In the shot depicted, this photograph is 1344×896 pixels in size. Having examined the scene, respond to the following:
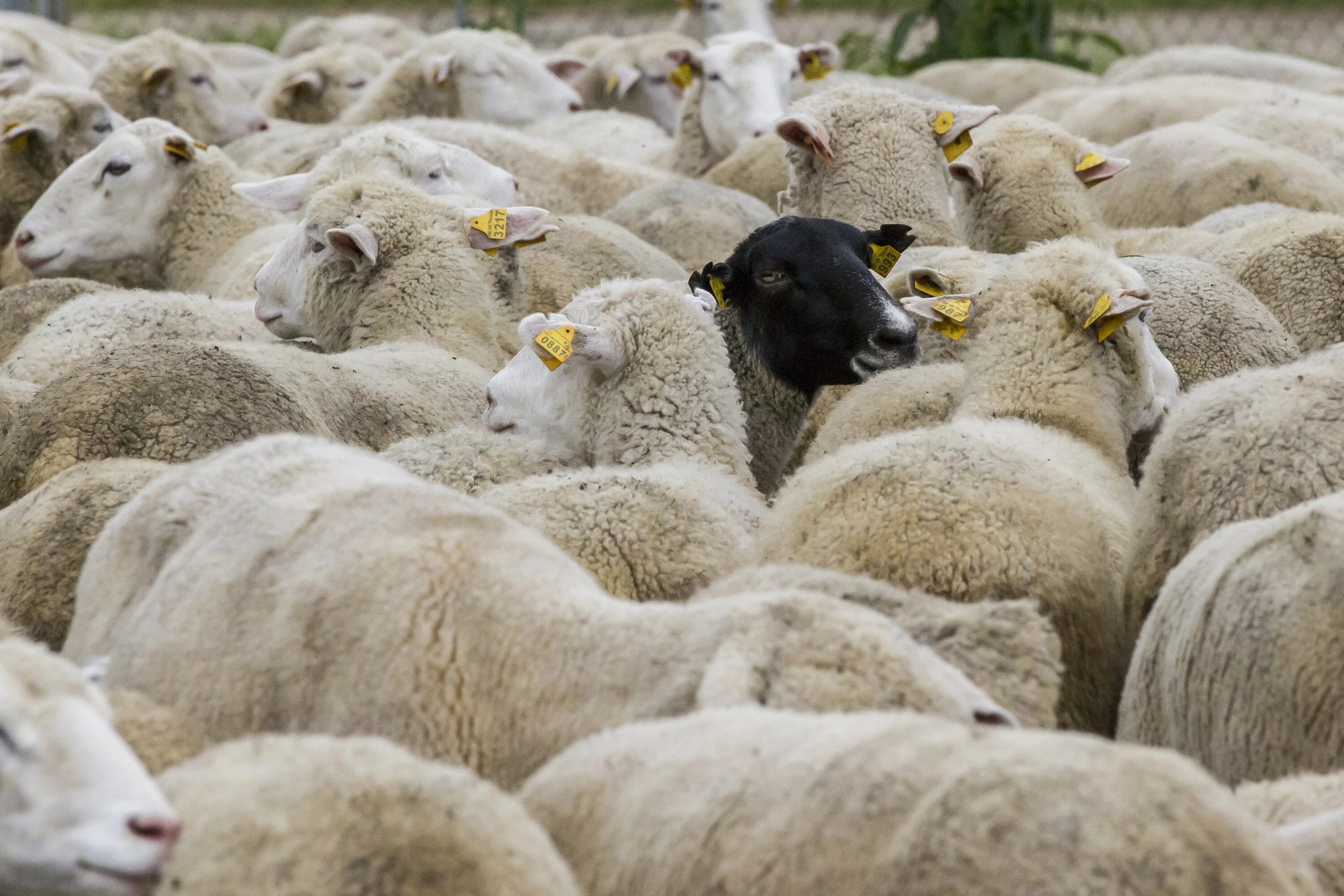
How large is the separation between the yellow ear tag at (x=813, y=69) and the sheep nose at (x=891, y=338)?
12.8 feet

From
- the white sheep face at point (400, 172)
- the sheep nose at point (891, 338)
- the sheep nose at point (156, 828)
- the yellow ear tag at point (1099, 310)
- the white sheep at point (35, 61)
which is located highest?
the sheep nose at point (156, 828)

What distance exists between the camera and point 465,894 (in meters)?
1.89

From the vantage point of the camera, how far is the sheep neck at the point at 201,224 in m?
6.29

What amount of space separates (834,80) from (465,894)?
23.3 feet

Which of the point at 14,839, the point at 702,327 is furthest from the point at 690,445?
the point at 14,839

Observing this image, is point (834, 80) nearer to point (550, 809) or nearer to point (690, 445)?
point (690, 445)

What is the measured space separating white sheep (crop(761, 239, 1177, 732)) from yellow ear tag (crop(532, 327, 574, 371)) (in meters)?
0.58

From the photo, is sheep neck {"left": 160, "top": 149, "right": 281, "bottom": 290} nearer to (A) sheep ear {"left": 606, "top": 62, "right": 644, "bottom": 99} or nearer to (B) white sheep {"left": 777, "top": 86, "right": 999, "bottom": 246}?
(B) white sheep {"left": 777, "top": 86, "right": 999, "bottom": 246}

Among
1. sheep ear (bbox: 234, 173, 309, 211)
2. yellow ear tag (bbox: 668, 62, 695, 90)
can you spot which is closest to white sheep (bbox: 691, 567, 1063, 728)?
sheep ear (bbox: 234, 173, 309, 211)

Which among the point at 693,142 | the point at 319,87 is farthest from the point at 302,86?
the point at 693,142

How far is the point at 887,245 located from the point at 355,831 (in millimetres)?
3178

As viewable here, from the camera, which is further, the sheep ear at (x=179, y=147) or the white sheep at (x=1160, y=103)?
the white sheep at (x=1160, y=103)

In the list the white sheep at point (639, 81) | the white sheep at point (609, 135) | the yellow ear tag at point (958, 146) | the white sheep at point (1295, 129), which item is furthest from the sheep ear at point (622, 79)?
the yellow ear tag at point (958, 146)

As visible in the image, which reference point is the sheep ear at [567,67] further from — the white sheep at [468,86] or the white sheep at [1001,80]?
the white sheep at [1001,80]
